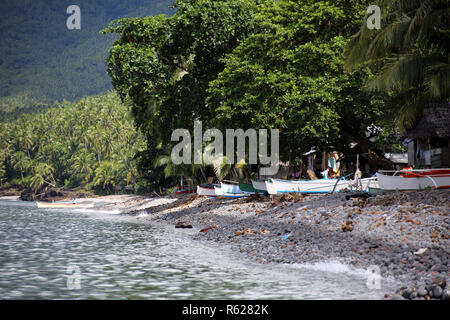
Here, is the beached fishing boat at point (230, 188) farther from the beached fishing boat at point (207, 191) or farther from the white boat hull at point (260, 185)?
the white boat hull at point (260, 185)

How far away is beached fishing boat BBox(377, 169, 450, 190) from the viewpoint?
2059 cm

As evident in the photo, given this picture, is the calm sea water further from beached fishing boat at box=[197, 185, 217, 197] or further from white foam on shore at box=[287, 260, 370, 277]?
beached fishing boat at box=[197, 185, 217, 197]

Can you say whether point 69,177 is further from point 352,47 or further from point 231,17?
point 352,47

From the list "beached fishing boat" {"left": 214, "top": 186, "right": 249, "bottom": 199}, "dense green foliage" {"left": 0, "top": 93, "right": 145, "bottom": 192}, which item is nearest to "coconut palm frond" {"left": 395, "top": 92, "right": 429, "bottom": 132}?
"beached fishing boat" {"left": 214, "top": 186, "right": 249, "bottom": 199}

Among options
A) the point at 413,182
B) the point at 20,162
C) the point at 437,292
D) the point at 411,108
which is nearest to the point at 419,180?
the point at 413,182

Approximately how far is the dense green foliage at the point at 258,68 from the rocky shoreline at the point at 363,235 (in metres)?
5.95

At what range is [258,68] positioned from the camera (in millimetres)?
29844

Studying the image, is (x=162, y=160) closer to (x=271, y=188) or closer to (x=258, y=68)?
(x=271, y=188)

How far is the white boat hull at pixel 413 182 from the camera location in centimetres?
2059

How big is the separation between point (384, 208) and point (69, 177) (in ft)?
370

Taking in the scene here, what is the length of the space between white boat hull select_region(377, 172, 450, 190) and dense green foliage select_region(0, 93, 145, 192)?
8605 centimetres

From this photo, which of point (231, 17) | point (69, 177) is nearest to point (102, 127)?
point (69, 177)

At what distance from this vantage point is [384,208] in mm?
18484

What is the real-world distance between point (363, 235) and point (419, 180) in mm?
6394
